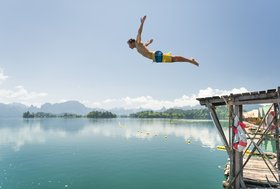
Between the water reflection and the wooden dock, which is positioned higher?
the wooden dock

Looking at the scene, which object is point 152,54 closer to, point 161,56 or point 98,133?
point 161,56

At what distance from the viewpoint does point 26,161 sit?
2748cm

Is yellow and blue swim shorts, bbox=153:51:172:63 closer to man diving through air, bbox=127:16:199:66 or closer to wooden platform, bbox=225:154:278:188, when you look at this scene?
man diving through air, bbox=127:16:199:66

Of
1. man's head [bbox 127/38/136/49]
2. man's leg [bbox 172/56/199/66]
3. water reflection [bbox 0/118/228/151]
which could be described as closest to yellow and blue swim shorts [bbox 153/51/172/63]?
man's leg [bbox 172/56/199/66]

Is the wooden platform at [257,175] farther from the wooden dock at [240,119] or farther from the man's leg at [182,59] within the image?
the man's leg at [182,59]

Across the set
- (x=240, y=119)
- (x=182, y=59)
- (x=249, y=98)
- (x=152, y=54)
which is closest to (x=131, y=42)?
(x=152, y=54)

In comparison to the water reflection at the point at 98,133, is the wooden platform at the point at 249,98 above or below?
above

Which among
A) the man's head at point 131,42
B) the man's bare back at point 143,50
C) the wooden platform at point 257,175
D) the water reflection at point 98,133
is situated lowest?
the water reflection at point 98,133

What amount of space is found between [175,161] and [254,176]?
49.6 ft

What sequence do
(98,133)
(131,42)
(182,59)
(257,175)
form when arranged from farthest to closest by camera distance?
1. (98,133)
2. (257,175)
3. (131,42)
4. (182,59)

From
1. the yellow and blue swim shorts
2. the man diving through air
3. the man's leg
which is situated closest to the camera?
the man's leg

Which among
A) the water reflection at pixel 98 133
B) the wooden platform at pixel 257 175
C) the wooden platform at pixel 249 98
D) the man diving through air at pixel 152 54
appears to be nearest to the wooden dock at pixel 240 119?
the wooden platform at pixel 249 98

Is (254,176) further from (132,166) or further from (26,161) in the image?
(26,161)

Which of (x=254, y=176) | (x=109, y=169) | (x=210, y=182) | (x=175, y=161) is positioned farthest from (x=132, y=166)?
(x=254, y=176)
